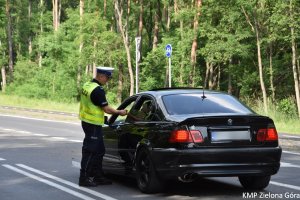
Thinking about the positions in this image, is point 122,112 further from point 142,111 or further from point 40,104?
point 40,104

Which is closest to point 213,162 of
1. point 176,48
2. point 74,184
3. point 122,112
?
point 122,112

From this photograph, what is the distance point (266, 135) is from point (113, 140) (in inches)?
99.3

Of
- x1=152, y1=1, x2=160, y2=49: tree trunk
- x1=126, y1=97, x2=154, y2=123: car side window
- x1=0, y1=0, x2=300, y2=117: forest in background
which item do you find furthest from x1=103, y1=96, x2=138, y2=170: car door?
x1=152, y1=1, x2=160, y2=49: tree trunk

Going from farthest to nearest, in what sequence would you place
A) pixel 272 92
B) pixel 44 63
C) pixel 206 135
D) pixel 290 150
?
pixel 44 63 → pixel 272 92 → pixel 290 150 → pixel 206 135

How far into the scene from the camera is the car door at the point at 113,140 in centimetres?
952

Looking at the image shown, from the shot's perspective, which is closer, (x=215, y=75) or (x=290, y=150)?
(x=290, y=150)

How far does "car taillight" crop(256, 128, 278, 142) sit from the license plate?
18cm

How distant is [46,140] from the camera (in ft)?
59.7

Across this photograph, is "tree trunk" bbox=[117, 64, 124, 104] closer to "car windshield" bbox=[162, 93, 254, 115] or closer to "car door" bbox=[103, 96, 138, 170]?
"car door" bbox=[103, 96, 138, 170]

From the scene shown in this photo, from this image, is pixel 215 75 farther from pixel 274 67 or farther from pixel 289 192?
pixel 289 192

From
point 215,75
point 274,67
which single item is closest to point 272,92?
point 274,67

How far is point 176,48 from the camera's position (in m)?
44.2

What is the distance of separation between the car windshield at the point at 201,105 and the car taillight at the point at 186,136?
0.47 m

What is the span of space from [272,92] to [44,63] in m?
31.0
